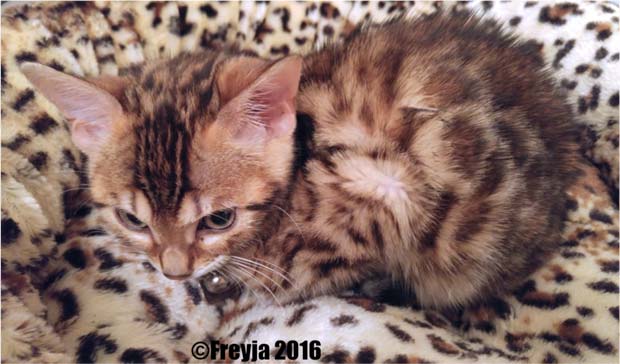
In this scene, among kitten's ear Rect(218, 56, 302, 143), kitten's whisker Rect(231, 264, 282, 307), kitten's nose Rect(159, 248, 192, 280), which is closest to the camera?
kitten's ear Rect(218, 56, 302, 143)

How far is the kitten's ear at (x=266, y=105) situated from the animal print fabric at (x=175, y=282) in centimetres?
38

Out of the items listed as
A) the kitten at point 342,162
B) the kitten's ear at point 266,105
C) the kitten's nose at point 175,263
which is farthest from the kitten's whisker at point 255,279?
the kitten's ear at point 266,105

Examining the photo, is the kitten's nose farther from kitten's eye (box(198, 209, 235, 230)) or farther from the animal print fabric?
the animal print fabric

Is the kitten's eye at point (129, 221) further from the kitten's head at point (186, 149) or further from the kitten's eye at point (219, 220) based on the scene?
the kitten's eye at point (219, 220)

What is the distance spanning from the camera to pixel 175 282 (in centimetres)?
119

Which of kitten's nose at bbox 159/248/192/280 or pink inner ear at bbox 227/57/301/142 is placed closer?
pink inner ear at bbox 227/57/301/142

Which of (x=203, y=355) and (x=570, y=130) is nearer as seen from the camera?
(x=203, y=355)

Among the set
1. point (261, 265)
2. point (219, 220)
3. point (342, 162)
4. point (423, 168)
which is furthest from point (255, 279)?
point (423, 168)

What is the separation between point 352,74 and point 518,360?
2.12 feet

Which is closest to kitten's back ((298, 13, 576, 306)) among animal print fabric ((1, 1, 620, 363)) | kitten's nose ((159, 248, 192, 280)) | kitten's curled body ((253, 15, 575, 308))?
kitten's curled body ((253, 15, 575, 308))

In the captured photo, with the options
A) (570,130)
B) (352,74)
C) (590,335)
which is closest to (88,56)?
(352,74)

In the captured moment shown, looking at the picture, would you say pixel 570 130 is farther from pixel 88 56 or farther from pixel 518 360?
pixel 88 56

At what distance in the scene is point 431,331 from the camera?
3.61 feet

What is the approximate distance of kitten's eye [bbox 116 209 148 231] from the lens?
1.00m
